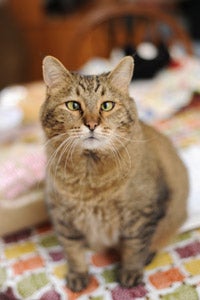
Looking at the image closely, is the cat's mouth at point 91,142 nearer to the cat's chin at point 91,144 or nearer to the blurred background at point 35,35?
the cat's chin at point 91,144

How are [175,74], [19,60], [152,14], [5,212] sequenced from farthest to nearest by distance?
[19,60] < [152,14] < [175,74] < [5,212]

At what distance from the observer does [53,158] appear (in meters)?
0.94

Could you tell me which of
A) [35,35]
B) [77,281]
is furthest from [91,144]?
[35,35]

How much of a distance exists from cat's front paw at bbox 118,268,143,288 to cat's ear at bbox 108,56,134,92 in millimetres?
409

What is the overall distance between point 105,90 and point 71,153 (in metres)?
0.15

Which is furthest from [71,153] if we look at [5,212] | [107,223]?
[5,212]

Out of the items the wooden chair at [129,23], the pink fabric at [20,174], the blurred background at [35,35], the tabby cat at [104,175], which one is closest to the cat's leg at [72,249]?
the tabby cat at [104,175]

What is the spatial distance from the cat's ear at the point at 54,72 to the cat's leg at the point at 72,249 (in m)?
0.33

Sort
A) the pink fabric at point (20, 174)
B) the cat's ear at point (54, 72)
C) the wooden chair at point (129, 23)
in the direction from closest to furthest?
the cat's ear at point (54, 72)
the pink fabric at point (20, 174)
the wooden chair at point (129, 23)

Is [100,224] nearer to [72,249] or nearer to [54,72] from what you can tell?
[72,249]

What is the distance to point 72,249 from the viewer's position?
3.29 feet

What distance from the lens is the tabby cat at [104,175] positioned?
0.85m

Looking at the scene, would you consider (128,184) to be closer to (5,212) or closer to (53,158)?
(53,158)

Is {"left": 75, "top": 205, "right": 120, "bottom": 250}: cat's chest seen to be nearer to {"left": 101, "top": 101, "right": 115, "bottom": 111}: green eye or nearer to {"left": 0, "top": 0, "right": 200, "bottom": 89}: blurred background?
{"left": 101, "top": 101, "right": 115, "bottom": 111}: green eye
